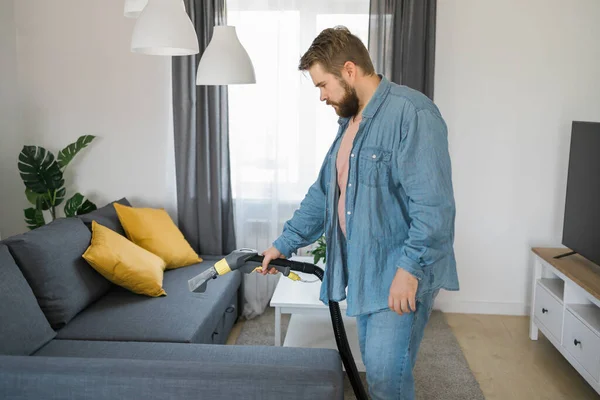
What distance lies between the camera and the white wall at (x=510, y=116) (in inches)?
161

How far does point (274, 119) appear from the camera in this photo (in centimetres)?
420

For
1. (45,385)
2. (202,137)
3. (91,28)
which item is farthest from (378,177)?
(91,28)

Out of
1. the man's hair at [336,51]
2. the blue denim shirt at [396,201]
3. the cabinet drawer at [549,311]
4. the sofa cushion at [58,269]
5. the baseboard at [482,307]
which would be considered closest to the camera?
the blue denim shirt at [396,201]

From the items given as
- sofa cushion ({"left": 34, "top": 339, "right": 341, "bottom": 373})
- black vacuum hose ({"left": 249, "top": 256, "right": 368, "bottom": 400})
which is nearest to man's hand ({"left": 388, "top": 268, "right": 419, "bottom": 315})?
black vacuum hose ({"left": 249, "top": 256, "right": 368, "bottom": 400})

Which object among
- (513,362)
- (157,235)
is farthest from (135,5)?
(513,362)

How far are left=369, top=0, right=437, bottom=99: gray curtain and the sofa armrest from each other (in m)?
2.56

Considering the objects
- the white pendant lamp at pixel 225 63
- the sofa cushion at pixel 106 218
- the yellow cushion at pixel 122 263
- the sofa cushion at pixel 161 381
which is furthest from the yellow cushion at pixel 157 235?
the sofa cushion at pixel 161 381

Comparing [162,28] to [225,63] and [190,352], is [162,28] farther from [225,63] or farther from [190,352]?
[190,352]

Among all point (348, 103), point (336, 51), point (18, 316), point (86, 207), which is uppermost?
point (336, 51)

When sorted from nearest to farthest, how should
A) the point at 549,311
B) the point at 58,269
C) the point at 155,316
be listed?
the point at 58,269 < the point at 155,316 < the point at 549,311

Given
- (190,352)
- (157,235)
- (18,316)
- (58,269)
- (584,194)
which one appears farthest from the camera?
(157,235)

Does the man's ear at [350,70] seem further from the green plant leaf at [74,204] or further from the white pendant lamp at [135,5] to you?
the green plant leaf at [74,204]

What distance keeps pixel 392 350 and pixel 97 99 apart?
3.10 metres

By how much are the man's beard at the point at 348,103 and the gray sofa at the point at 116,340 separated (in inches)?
29.9
